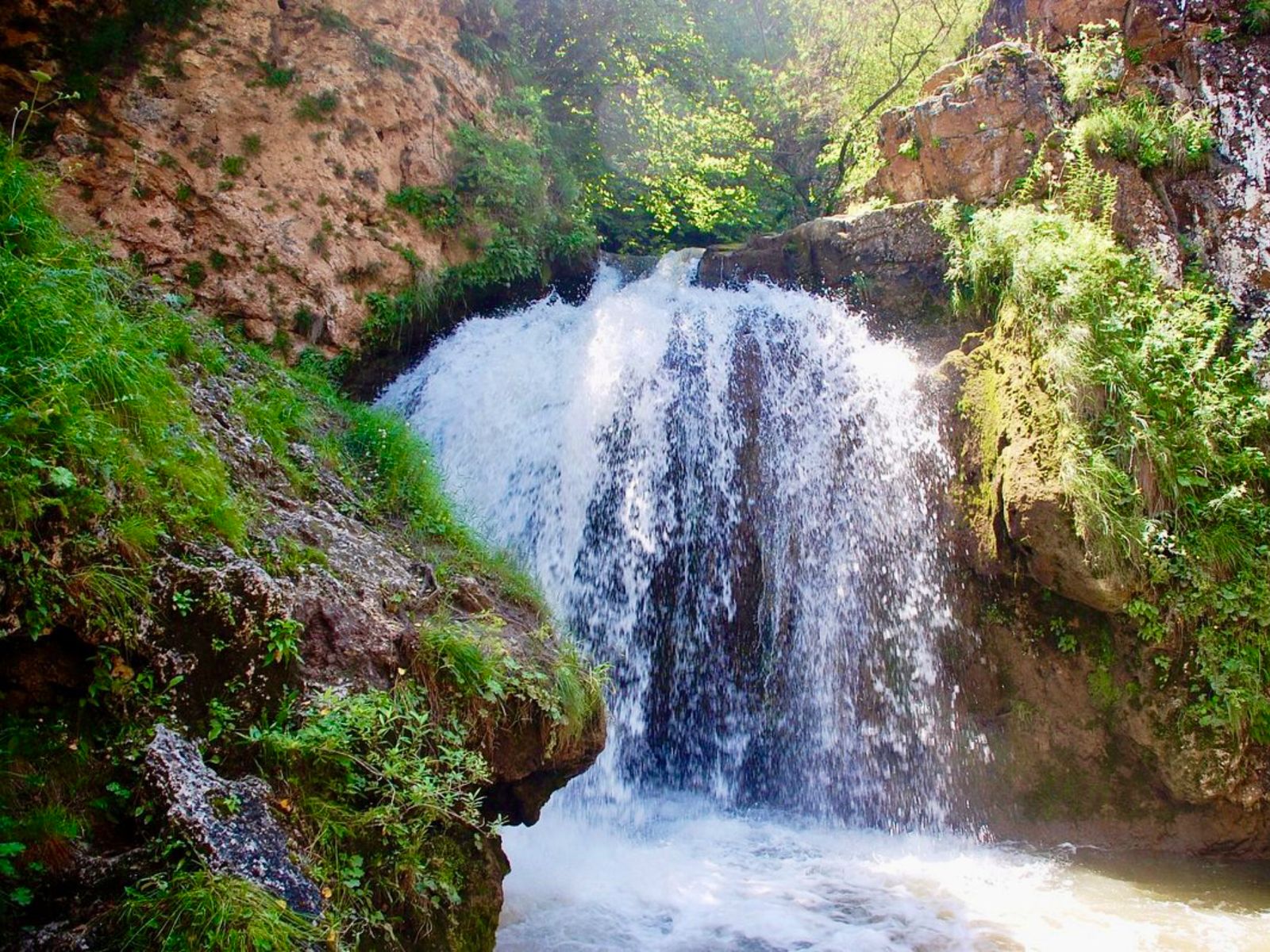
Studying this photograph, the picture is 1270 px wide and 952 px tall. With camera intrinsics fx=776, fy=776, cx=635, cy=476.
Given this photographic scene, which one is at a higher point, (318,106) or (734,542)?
(318,106)

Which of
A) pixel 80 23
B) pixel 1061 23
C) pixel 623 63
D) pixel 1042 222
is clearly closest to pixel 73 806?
pixel 80 23

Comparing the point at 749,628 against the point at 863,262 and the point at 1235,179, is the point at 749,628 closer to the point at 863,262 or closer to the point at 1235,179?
the point at 863,262

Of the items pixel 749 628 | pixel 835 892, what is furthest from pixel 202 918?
pixel 749 628

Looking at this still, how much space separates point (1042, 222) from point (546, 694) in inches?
267

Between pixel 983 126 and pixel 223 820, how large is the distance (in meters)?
9.67

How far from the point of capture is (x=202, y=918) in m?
2.30

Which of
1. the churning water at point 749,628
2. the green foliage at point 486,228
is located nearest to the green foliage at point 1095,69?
the churning water at point 749,628

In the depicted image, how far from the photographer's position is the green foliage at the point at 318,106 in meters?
8.30

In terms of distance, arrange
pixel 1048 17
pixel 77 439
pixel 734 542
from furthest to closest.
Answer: pixel 1048 17, pixel 734 542, pixel 77 439

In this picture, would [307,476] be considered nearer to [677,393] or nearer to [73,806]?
[73,806]

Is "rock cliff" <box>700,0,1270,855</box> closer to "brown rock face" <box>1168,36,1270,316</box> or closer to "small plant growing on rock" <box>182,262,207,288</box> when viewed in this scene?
"brown rock face" <box>1168,36,1270,316</box>

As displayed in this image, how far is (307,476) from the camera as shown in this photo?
4.57m

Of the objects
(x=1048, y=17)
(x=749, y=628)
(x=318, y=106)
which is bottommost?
(x=749, y=628)

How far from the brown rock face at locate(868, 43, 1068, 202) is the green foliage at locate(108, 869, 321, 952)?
9222 millimetres
